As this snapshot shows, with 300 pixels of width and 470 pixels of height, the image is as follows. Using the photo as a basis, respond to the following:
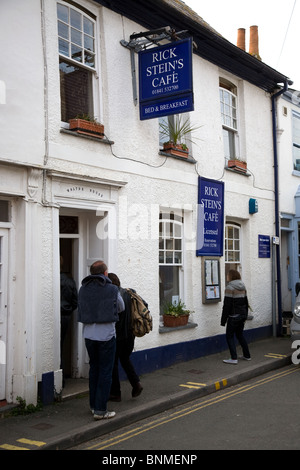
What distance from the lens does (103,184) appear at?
8242 millimetres

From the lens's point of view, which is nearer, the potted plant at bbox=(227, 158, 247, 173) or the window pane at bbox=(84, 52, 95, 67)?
the window pane at bbox=(84, 52, 95, 67)

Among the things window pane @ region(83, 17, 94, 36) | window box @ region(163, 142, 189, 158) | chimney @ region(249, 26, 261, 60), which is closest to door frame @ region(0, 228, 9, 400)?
window pane @ region(83, 17, 94, 36)

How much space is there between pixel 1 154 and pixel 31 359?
8.98ft

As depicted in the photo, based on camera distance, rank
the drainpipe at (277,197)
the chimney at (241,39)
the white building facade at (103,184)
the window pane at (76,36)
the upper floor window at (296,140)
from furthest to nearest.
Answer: the upper floor window at (296,140) → the chimney at (241,39) → the drainpipe at (277,197) → the window pane at (76,36) → the white building facade at (103,184)

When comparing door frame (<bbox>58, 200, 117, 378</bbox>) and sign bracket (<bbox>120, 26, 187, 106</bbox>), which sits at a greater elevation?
sign bracket (<bbox>120, 26, 187, 106</bbox>)

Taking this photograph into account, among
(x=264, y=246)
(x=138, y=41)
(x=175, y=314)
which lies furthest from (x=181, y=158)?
(x=264, y=246)

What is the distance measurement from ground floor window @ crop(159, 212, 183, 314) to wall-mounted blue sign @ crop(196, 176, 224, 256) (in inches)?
Result: 18.1

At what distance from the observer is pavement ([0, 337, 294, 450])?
5.73 metres

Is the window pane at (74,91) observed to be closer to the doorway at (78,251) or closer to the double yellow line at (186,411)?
the doorway at (78,251)

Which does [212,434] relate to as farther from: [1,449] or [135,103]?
[135,103]

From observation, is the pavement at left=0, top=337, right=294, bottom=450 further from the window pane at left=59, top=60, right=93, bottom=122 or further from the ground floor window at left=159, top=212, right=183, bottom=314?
the window pane at left=59, top=60, right=93, bottom=122

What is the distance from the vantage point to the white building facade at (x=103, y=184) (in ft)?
22.8

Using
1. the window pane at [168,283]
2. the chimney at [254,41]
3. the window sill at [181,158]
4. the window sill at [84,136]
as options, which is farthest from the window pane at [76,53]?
the chimney at [254,41]

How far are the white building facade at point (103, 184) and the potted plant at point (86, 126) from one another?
0.13m
